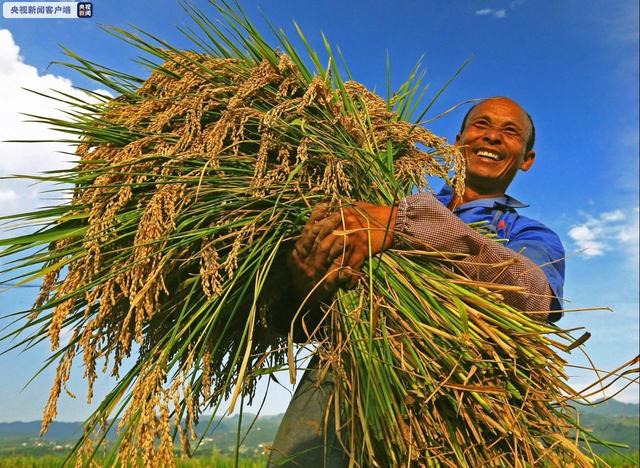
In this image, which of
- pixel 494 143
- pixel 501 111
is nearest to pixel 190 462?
pixel 494 143

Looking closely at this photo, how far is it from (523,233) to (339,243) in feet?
3.06

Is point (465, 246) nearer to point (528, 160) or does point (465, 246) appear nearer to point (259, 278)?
point (259, 278)

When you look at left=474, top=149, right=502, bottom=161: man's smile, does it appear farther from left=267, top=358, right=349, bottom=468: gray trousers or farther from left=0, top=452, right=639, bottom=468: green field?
left=0, top=452, right=639, bottom=468: green field

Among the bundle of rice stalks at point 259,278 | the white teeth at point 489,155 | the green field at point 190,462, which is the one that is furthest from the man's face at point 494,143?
the green field at point 190,462

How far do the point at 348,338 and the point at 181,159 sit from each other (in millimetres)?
774

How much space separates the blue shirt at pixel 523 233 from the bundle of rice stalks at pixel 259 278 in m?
0.31

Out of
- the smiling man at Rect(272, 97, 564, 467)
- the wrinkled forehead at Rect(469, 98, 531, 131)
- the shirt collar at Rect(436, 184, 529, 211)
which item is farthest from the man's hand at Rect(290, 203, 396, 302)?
the wrinkled forehead at Rect(469, 98, 531, 131)

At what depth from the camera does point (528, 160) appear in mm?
2857

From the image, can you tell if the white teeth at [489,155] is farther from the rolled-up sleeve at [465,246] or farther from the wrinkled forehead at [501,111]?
the rolled-up sleeve at [465,246]

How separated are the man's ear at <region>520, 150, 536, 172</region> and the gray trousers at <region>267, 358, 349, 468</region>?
64.1 inches

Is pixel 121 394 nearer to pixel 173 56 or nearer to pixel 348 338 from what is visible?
pixel 348 338

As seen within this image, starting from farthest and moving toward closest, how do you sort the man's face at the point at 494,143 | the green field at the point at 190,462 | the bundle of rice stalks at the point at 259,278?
1. the green field at the point at 190,462
2. the man's face at the point at 494,143
3. the bundle of rice stalks at the point at 259,278

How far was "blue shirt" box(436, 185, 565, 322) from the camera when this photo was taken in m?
2.03

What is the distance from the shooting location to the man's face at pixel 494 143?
Answer: 8.48 ft
